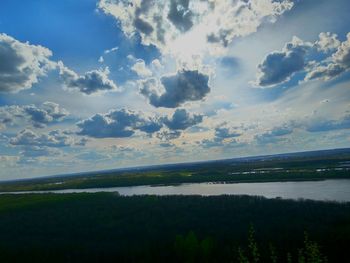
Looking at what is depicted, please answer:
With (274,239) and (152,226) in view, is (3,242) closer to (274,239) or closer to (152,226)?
(152,226)

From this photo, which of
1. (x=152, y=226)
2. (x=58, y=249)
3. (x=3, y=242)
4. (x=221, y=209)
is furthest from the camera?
(x=221, y=209)

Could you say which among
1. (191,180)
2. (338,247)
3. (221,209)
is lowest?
(338,247)

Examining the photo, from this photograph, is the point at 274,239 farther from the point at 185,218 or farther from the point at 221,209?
the point at 221,209

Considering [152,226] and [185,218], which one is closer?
[152,226]

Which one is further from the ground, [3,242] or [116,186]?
[116,186]

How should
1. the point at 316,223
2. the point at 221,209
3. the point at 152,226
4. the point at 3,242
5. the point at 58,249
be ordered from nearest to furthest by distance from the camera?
the point at 58,249, the point at 316,223, the point at 3,242, the point at 152,226, the point at 221,209

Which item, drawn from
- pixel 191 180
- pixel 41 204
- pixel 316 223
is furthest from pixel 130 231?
pixel 191 180

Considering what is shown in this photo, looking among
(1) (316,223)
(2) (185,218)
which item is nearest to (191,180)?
(2) (185,218)
